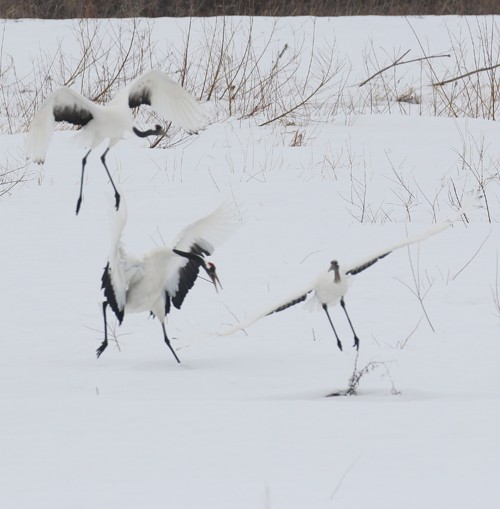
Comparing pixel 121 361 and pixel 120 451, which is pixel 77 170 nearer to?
pixel 121 361

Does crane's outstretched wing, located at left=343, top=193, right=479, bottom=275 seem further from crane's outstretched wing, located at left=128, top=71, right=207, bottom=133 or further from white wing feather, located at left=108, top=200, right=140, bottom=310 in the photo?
crane's outstretched wing, located at left=128, top=71, right=207, bottom=133

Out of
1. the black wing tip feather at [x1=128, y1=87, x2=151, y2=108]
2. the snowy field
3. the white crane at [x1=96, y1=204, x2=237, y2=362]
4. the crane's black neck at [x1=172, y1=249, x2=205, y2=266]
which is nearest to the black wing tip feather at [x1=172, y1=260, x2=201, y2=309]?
the white crane at [x1=96, y1=204, x2=237, y2=362]

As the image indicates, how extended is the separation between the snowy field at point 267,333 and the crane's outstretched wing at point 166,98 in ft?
3.72

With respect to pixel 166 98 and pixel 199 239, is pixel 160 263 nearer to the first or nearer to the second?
pixel 199 239

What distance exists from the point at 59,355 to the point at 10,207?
3961 mm

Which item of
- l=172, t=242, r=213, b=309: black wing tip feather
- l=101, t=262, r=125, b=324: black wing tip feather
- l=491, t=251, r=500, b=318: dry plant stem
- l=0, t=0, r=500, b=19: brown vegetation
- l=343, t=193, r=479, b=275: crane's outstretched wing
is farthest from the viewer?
l=0, t=0, r=500, b=19: brown vegetation

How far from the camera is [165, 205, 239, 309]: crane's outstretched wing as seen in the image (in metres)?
5.50

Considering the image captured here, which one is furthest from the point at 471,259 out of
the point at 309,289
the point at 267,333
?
the point at 309,289

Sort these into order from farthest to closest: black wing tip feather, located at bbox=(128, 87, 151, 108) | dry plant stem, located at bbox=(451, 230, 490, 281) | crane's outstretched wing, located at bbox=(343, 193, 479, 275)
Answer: dry plant stem, located at bbox=(451, 230, 490, 281), black wing tip feather, located at bbox=(128, 87, 151, 108), crane's outstretched wing, located at bbox=(343, 193, 479, 275)

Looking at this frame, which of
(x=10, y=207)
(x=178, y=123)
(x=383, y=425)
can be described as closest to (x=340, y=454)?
(x=383, y=425)

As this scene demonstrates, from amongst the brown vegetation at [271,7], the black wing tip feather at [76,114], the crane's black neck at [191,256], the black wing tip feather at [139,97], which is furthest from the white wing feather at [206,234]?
the brown vegetation at [271,7]

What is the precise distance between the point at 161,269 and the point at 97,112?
80cm

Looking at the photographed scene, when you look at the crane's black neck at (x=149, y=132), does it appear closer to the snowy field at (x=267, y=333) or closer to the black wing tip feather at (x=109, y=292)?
the black wing tip feather at (x=109, y=292)

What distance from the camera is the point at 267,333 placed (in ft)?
20.6
